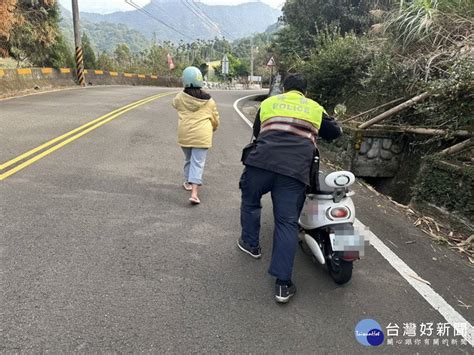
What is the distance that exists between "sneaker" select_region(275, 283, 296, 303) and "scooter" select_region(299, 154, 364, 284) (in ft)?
1.43

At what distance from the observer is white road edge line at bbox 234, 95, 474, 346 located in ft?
8.87

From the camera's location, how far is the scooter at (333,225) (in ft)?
9.68

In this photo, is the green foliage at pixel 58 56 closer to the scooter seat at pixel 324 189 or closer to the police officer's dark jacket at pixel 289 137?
the police officer's dark jacket at pixel 289 137

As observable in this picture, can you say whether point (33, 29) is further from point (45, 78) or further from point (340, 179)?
point (340, 179)

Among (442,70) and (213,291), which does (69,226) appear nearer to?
(213,291)

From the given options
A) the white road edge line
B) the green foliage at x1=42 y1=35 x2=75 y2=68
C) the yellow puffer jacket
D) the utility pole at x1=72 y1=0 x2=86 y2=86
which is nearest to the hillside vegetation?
the white road edge line

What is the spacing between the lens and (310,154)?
2.98 meters

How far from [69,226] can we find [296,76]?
273 centimetres

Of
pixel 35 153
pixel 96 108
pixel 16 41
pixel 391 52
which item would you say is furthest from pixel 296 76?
pixel 16 41

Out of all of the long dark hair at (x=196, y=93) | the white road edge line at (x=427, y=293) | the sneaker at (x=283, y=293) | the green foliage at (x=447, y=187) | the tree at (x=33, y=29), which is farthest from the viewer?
the tree at (x=33, y=29)

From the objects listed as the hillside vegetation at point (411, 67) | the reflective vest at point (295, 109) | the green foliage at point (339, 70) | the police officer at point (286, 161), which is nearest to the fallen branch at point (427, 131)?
the hillside vegetation at point (411, 67)

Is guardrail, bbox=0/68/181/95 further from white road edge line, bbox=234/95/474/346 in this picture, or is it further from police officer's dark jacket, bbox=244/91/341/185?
white road edge line, bbox=234/95/474/346

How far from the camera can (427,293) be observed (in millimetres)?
3082

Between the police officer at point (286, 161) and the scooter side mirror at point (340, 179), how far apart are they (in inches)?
9.3
